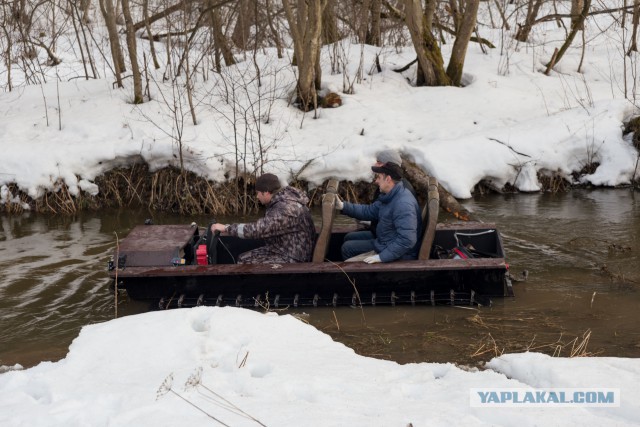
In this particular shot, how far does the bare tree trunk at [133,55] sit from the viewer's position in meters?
14.3

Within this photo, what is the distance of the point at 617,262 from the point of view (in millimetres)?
9094

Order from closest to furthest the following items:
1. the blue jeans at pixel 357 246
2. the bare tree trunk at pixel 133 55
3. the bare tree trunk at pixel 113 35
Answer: the blue jeans at pixel 357 246 < the bare tree trunk at pixel 133 55 < the bare tree trunk at pixel 113 35

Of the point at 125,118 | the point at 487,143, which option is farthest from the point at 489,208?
the point at 125,118

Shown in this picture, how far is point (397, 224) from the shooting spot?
7551 mm

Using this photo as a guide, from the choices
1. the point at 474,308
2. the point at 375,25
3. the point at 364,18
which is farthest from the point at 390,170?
the point at 375,25

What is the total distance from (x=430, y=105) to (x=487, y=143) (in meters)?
2.23

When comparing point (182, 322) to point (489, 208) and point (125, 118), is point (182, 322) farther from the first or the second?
point (125, 118)

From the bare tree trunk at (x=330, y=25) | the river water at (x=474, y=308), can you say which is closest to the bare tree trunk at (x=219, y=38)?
the bare tree trunk at (x=330, y=25)

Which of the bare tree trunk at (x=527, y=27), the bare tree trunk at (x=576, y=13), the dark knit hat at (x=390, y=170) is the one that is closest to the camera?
the dark knit hat at (x=390, y=170)

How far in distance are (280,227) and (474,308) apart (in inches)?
88.2

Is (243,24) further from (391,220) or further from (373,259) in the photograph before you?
(373,259)

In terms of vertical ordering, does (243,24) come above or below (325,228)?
above

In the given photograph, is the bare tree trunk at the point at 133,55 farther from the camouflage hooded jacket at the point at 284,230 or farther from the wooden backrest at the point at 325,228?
the wooden backrest at the point at 325,228

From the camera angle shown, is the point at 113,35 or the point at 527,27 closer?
the point at 113,35
